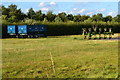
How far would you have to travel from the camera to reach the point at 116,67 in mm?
7098

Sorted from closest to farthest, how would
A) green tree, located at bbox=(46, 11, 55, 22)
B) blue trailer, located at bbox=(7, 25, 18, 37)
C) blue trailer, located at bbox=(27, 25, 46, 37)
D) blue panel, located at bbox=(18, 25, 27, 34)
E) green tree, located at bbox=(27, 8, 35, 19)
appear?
blue panel, located at bbox=(18, 25, 27, 34) < blue trailer, located at bbox=(7, 25, 18, 37) < blue trailer, located at bbox=(27, 25, 46, 37) < green tree, located at bbox=(27, 8, 35, 19) < green tree, located at bbox=(46, 11, 55, 22)

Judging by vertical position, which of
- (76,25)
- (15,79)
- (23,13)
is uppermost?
(23,13)

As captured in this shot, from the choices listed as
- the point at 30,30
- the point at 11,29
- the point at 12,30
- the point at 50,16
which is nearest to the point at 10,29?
the point at 11,29

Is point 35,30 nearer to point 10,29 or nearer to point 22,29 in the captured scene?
point 22,29

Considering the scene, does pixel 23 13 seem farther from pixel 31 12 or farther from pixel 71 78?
pixel 71 78

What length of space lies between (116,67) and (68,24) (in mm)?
32794

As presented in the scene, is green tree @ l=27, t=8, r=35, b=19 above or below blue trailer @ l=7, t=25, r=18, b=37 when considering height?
above

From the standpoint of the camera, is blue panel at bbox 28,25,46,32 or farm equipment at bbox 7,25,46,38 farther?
blue panel at bbox 28,25,46,32

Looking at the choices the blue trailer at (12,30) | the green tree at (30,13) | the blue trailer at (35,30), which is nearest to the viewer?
the blue trailer at (12,30)

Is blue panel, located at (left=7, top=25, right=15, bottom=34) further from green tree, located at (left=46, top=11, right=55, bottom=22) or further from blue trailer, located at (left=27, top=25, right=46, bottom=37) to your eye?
green tree, located at (left=46, top=11, right=55, bottom=22)

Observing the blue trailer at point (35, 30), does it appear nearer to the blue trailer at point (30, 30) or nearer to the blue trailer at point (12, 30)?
the blue trailer at point (30, 30)

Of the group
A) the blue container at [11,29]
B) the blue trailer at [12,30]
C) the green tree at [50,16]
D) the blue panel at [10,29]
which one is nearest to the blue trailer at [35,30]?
the blue trailer at [12,30]

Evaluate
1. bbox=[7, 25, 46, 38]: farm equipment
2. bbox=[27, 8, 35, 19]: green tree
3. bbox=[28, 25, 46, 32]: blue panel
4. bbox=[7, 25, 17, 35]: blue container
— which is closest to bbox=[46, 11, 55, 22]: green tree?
bbox=[27, 8, 35, 19]: green tree

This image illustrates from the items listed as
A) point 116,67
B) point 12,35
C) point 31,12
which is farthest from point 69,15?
point 116,67
